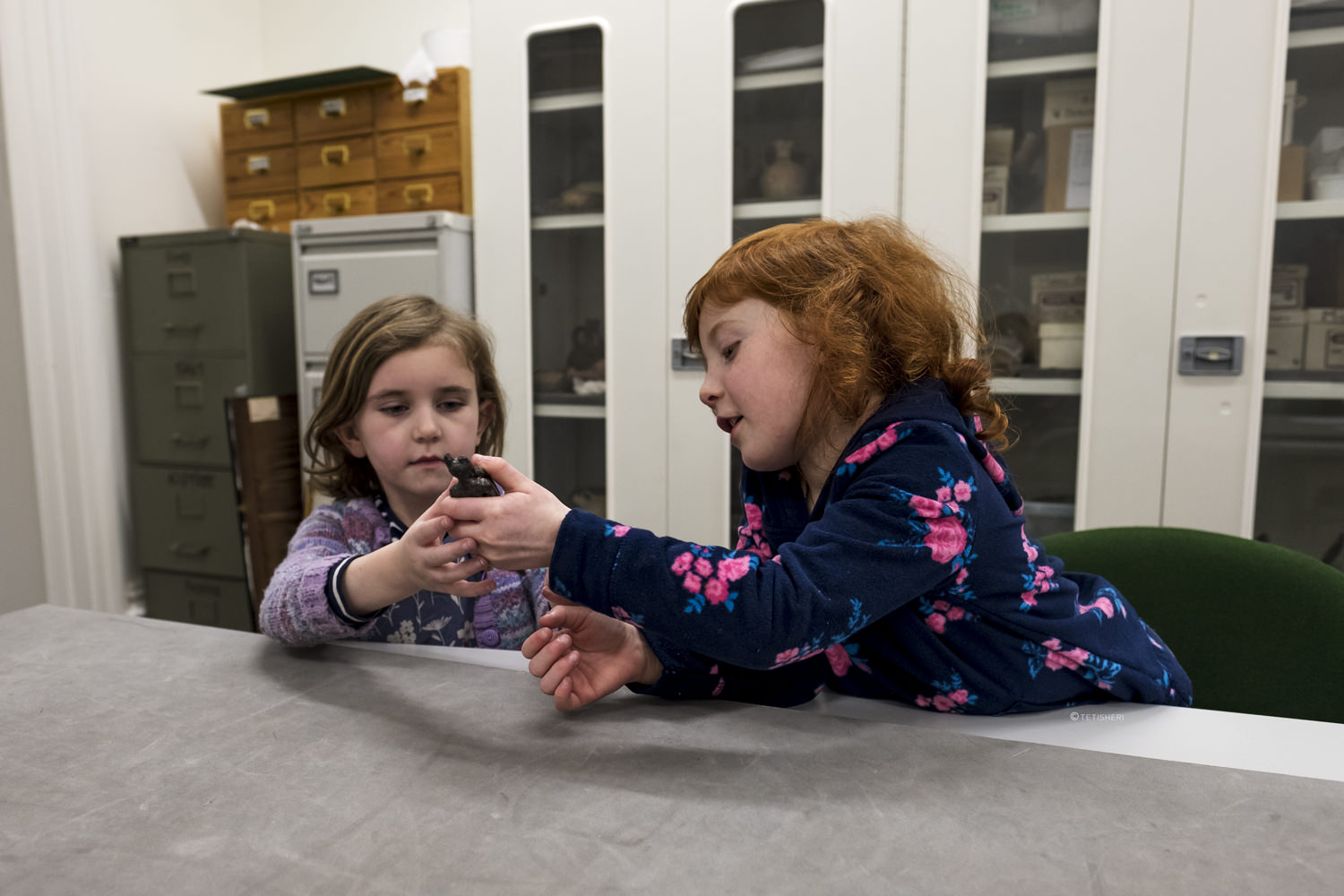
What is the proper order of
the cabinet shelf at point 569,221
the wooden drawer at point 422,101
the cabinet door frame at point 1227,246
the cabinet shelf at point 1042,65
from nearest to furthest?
the cabinet door frame at point 1227,246
the cabinet shelf at point 1042,65
the cabinet shelf at point 569,221
the wooden drawer at point 422,101

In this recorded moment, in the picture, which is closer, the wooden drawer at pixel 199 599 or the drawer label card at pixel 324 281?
the drawer label card at pixel 324 281

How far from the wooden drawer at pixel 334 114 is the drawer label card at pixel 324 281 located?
18.4 inches

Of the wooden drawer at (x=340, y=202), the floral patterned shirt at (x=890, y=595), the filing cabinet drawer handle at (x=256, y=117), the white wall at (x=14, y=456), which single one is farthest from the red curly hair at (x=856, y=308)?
the white wall at (x=14, y=456)

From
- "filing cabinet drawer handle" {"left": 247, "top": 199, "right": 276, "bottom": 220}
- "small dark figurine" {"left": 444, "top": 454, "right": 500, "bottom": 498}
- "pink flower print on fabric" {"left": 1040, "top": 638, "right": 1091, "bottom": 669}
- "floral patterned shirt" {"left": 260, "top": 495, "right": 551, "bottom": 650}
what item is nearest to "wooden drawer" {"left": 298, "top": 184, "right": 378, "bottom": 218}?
"filing cabinet drawer handle" {"left": 247, "top": 199, "right": 276, "bottom": 220}

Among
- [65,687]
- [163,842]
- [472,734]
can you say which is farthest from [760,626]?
[65,687]

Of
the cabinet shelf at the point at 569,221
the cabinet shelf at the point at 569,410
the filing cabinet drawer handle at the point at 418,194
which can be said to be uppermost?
the filing cabinet drawer handle at the point at 418,194

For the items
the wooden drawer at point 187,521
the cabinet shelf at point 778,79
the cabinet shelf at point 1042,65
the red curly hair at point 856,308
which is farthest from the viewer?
the wooden drawer at point 187,521

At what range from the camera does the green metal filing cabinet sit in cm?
260

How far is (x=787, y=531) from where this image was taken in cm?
89

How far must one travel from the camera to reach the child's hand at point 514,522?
659 mm

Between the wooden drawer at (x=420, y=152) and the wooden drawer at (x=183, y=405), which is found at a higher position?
the wooden drawer at (x=420, y=152)

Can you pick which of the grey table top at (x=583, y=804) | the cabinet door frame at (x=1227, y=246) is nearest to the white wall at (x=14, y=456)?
the grey table top at (x=583, y=804)

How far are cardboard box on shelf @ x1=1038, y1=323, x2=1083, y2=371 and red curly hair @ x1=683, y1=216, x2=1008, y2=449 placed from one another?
1.28m

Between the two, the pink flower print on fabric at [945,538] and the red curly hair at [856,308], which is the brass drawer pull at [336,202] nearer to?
the red curly hair at [856,308]
